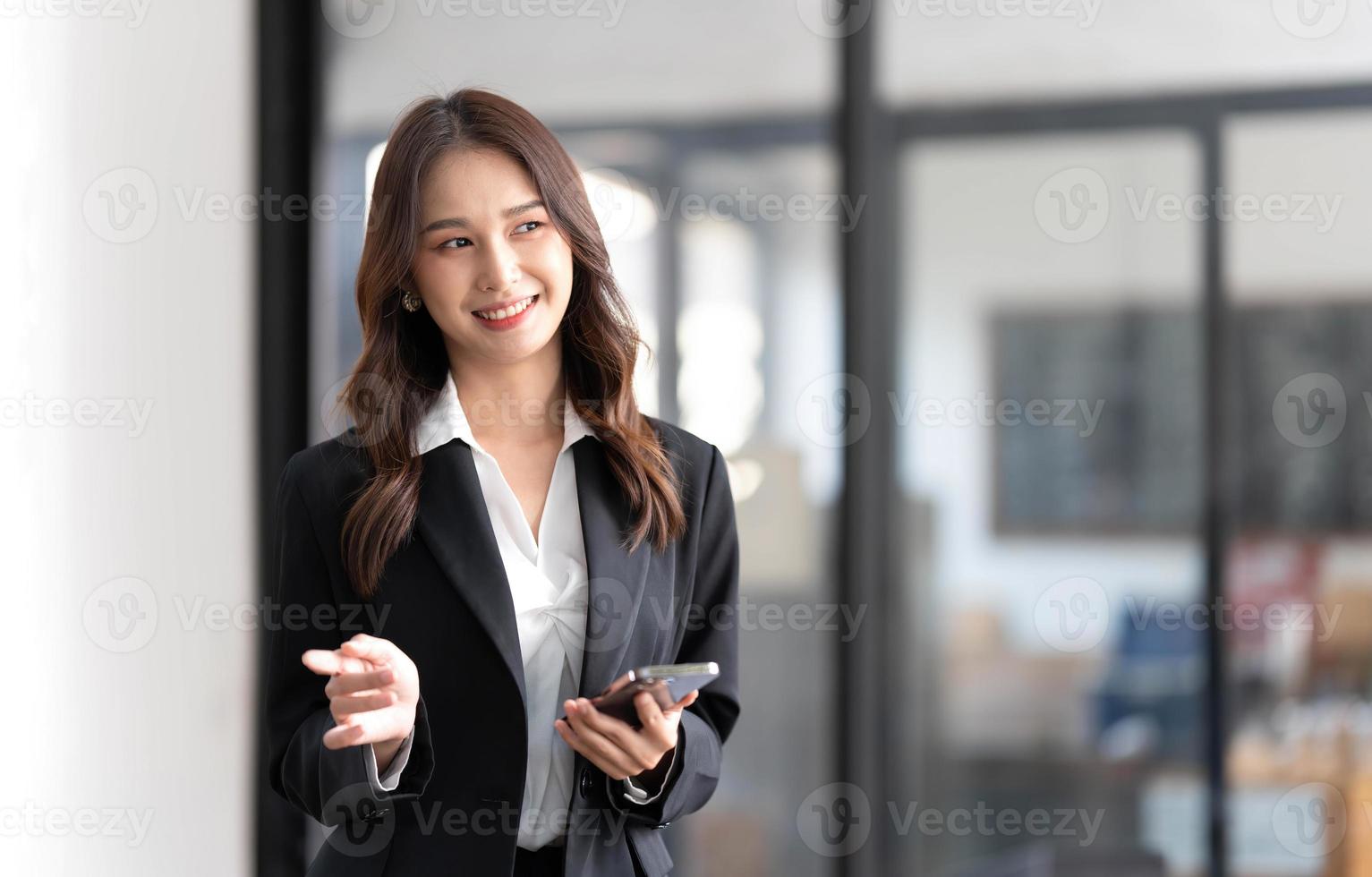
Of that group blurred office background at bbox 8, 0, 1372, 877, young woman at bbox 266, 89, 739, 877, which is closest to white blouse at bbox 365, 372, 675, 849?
young woman at bbox 266, 89, 739, 877

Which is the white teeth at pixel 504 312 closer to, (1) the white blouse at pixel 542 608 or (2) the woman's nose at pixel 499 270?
(2) the woman's nose at pixel 499 270

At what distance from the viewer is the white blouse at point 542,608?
130cm

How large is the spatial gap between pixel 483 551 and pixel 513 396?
20 centimetres

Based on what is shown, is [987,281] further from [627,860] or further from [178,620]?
[178,620]

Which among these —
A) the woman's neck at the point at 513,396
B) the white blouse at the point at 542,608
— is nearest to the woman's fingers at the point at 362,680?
the white blouse at the point at 542,608

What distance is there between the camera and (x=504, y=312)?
1.30 m

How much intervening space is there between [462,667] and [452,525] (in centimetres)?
16

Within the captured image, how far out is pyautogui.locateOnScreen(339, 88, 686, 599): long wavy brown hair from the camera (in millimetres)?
1302

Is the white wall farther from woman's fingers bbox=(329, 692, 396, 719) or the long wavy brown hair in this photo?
woman's fingers bbox=(329, 692, 396, 719)

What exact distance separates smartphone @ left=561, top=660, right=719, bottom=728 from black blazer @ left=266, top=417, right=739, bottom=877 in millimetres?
107

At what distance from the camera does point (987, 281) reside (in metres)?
2.71

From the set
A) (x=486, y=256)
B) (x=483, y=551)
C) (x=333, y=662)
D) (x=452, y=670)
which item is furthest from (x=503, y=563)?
(x=486, y=256)

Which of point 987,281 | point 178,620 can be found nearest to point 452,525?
point 178,620

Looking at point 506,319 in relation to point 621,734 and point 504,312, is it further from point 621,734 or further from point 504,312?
point 621,734
